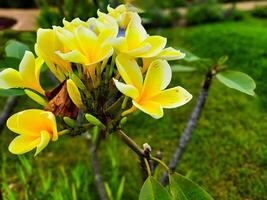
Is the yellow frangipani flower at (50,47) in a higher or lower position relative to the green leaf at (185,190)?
higher

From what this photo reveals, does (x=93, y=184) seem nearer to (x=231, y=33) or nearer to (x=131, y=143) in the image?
(x=131, y=143)

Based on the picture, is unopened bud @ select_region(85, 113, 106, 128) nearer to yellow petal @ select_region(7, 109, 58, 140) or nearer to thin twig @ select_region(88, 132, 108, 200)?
yellow petal @ select_region(7, 109, 58, 140)

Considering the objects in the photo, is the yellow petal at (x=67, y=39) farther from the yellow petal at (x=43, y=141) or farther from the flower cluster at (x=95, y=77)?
the yellow petal at (x=43, y=141)

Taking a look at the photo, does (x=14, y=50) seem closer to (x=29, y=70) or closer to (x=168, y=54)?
(x=29, y=70)

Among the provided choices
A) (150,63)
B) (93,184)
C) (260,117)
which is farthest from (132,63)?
(260,117)

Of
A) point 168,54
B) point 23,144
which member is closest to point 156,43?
point 168,54

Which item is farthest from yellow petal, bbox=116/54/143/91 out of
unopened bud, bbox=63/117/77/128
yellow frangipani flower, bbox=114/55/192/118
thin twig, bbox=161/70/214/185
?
thin twig, bbox=161/70/214/185

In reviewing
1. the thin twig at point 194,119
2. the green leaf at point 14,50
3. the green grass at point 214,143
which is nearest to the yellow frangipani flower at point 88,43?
the green leaf at point 14,50
